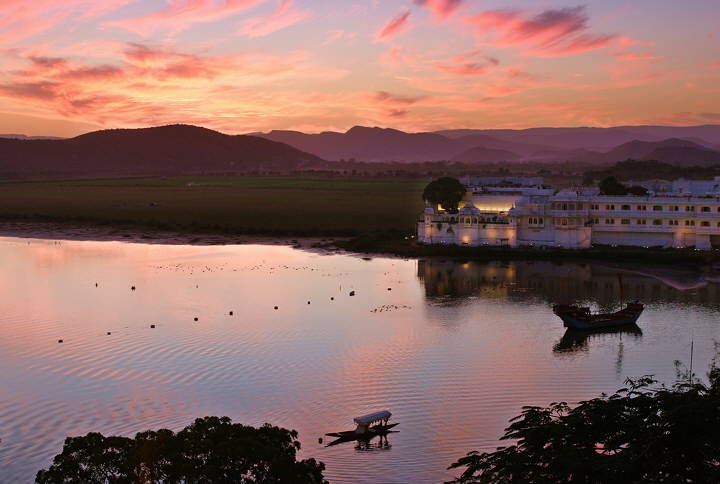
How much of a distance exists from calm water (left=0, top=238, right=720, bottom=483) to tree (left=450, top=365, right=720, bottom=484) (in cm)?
603

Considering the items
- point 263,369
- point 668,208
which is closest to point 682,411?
point 263,369

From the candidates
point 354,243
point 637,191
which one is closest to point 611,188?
point 637,191

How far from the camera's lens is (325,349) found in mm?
34969

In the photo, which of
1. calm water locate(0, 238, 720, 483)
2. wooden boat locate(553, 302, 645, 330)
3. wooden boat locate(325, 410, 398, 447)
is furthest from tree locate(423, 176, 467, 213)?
wooden boat locate(325, 410, 398, 447)

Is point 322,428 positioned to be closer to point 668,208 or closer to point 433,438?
point 433,438

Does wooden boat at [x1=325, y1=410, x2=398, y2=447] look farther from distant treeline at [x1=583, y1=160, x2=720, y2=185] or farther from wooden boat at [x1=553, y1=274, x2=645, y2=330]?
distant treeline at [x1=583, y1=160, x2=720, y2=185]

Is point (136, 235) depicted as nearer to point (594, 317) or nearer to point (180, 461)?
point (594, 317)

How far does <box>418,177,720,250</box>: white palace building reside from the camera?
64062mm

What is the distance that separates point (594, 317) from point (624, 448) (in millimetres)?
25349

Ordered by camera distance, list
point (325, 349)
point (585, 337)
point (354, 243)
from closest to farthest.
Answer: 1. point (325, 349)
2. point (585, 337)
3. point (354, 243)

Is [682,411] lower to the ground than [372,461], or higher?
higher

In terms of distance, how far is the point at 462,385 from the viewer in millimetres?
29703

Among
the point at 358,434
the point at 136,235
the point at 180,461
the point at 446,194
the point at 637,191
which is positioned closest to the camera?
the point at 180,461

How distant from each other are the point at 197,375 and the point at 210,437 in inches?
568
